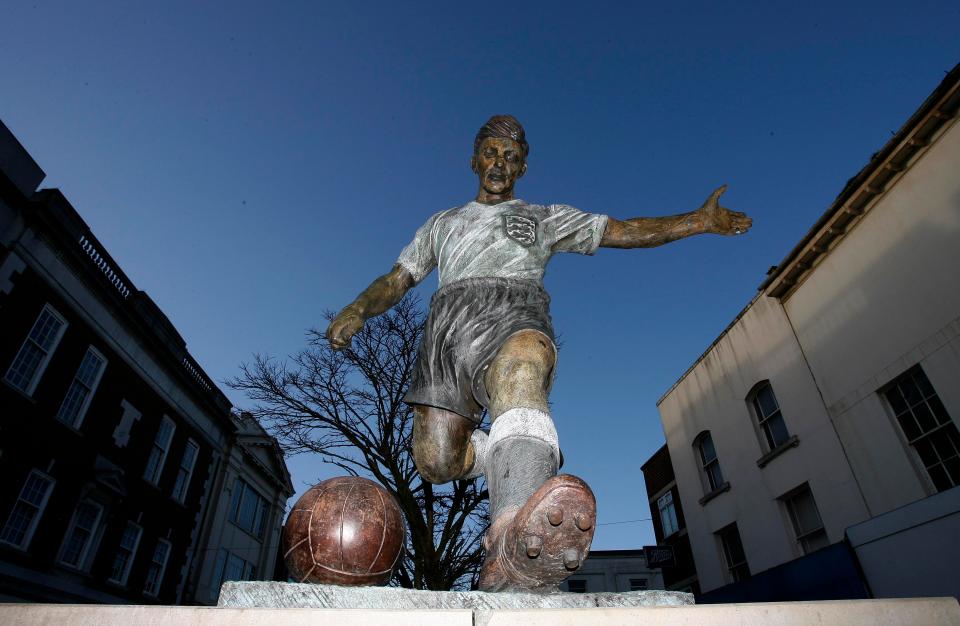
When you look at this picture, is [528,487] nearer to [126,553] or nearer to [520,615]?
[520,615]

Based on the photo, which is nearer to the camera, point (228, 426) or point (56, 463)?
point (56, 463)

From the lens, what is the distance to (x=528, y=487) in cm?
198

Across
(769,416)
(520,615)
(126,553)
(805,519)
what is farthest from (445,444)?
(126,553)

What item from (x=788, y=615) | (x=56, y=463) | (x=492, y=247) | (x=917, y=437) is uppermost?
(x=56, y=463)

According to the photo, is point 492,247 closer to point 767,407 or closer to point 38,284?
point 767,407

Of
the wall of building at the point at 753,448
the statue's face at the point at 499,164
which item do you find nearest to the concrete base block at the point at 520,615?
the statue's face at the point at 499,164

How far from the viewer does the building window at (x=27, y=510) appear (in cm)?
1295

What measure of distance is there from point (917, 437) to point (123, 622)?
40.5 feet

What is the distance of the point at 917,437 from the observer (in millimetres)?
10008

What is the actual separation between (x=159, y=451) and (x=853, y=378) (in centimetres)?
1999

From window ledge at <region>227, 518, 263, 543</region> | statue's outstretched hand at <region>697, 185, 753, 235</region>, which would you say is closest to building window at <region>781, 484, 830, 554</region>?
statue's outstretched hand at <region>697, 185, 753, 235</region>

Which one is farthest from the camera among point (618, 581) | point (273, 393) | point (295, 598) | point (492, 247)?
point (618, 581)

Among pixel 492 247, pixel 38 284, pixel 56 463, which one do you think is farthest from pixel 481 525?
pixel 492 247

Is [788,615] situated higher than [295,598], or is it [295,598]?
[295,598]
